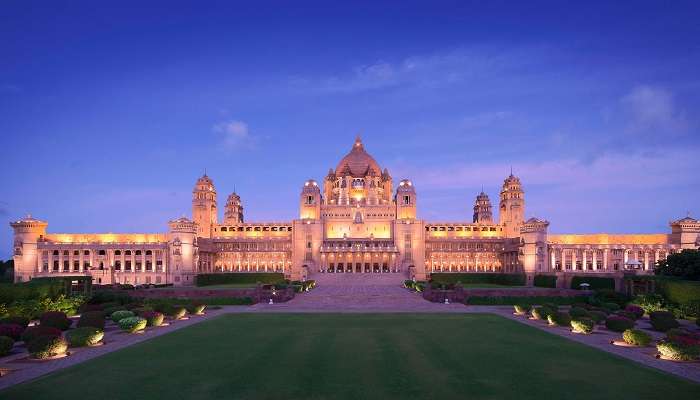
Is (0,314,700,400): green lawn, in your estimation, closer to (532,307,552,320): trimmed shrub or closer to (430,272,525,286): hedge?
(532,307,552,320): trimmed shrub

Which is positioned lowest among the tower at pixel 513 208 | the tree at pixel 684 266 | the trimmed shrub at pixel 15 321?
the trimmed shrub at pixel 15 321

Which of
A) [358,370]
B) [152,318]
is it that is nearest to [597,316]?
[358,370]

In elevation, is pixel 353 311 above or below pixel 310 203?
below

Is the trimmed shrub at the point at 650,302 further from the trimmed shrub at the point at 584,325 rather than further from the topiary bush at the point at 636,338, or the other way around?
the topiary bush at the point at 636,338

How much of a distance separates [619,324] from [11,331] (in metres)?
32.3

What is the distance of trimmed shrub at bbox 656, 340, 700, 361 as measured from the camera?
22.4 meters

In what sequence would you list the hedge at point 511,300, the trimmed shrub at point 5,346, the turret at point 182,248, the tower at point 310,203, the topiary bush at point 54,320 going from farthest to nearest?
the tower at point 310,203 < the turret at point 182,248 < the hedge at point 511,300 < the topiary bush at point 54,320 < the trimmed shrub at point 5,346

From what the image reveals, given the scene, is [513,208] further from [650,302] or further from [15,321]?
[15,321]

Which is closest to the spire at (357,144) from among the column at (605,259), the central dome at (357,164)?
the central dome at (357,164)

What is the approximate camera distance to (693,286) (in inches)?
1563

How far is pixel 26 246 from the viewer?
11019 cm

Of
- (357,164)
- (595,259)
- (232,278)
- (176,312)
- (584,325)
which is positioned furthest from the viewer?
(357,164)

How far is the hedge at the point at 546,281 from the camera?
243 feet

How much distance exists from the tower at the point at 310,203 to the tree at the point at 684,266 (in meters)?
80.8
